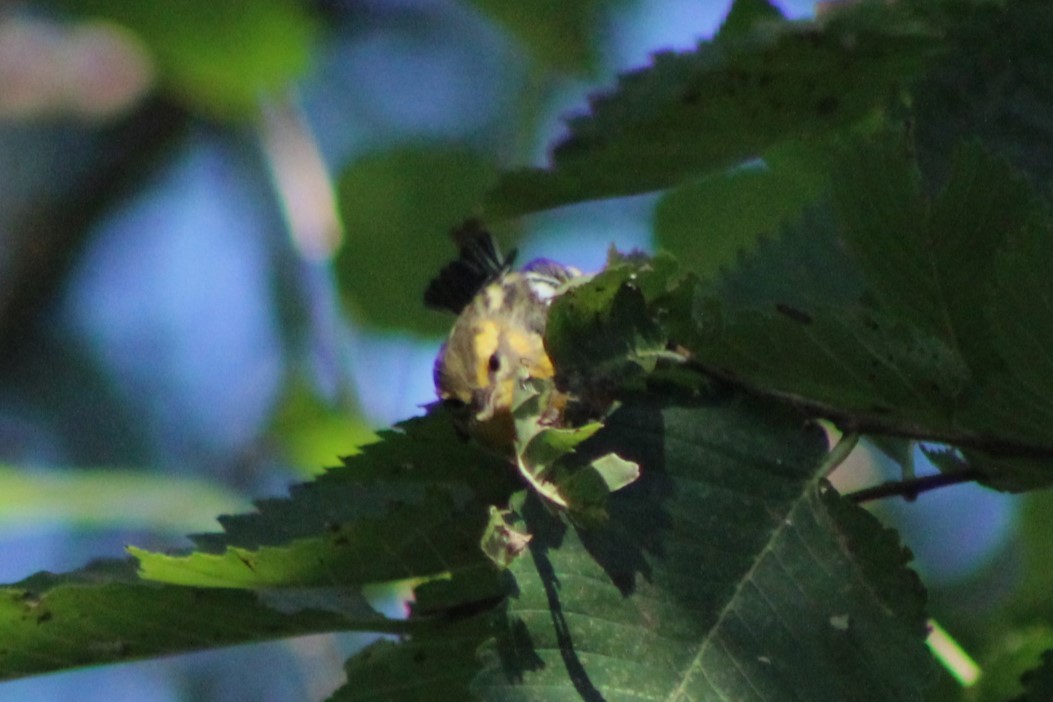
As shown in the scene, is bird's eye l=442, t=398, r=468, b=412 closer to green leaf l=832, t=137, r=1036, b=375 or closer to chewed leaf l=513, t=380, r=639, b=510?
chewed leaf l=513, t=380, r=639, b=510

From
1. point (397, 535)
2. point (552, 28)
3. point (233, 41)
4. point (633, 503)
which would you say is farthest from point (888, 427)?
point (233, 41)

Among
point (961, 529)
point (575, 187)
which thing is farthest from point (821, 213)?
point (961, 529)

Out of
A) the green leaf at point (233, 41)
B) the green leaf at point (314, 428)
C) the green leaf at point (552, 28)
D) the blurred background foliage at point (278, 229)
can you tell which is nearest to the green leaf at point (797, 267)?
the blurred background foliage at point (278, 229)

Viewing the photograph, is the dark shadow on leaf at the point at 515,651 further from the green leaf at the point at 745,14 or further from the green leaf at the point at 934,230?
the green leaf at the point at 745,14

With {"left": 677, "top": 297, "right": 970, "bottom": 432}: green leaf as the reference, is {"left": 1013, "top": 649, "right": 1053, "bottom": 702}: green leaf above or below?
below

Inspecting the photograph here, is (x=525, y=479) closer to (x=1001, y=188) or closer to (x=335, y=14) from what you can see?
(x=1001, y=188)

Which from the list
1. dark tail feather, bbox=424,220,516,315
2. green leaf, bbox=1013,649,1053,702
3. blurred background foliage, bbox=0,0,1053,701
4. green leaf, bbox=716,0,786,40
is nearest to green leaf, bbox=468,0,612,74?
blurred background foliage, bbox=0,0,1053,701

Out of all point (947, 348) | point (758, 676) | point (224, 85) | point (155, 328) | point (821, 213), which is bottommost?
point (758, 676)

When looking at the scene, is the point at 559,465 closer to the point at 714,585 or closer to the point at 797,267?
the point at 714,585
